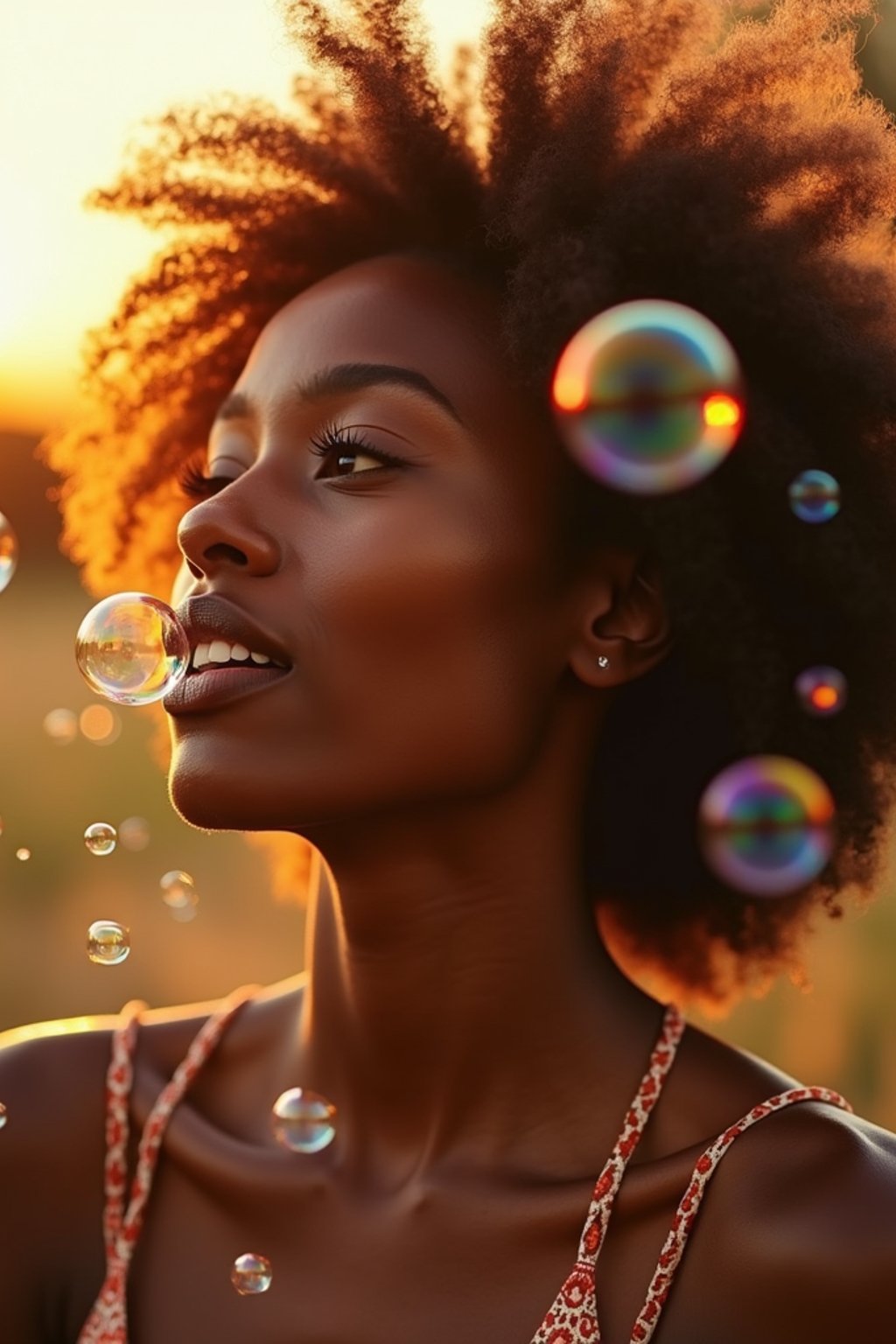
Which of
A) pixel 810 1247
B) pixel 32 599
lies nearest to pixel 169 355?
pixel 810 1247

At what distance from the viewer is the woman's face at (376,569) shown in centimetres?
190

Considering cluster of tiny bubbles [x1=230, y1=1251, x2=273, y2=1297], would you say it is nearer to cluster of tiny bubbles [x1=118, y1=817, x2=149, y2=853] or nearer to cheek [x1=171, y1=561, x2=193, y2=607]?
cluster of tiny bubbles [x1=118, y1=817, x2=149, y2=853]

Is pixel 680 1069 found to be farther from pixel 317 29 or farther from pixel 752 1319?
pixel 317 29

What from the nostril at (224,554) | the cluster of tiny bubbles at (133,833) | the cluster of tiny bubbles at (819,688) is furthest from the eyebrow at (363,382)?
the cluster of tiny bubbles at (133,833)

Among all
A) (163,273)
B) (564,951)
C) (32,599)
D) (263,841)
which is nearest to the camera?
(564,951)

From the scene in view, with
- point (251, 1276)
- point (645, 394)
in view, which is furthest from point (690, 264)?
point (251, 1276)

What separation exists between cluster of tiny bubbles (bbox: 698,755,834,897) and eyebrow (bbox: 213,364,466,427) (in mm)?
574

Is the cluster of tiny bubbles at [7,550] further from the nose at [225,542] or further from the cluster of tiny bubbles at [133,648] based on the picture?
the nose at [225,542]

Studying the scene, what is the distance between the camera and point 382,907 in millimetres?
2066

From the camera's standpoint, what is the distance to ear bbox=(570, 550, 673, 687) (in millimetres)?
2117

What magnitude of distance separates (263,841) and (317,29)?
3.96 feet

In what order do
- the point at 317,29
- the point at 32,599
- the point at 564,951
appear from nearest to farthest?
the point at 564,951
the point at 317,29
the point at 32,599

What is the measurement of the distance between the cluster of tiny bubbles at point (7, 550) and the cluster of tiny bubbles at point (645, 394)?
847 mm

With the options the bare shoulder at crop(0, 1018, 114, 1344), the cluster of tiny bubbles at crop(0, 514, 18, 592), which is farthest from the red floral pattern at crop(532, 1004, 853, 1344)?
the cluster of tiny bubbles at crop(0, 514, 18, 592)
